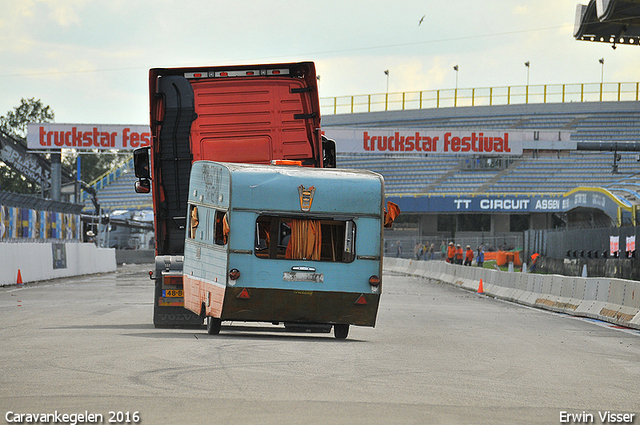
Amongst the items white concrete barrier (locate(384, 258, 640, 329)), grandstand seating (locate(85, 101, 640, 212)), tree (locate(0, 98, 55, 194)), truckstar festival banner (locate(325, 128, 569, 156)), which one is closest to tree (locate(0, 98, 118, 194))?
tree (locate(0, 98, 55, 194))

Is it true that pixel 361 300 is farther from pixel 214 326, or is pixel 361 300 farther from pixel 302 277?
pixel 214 326

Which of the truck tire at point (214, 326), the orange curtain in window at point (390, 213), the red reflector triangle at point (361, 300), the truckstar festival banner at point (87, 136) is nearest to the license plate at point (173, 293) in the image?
the truck tire at point (214, 326)

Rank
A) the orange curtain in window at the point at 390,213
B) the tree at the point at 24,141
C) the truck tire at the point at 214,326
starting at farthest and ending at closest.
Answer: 1. the tree at the point at 24,141
2. the orange curtain in window at the point at 390,213
3. the truck tire at the point at 214,326

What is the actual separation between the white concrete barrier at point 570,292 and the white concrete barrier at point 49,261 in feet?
48.7

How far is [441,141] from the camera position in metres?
50.2

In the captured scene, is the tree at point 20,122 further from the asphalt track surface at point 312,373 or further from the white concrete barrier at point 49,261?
the asphalt track surface at point 312,373

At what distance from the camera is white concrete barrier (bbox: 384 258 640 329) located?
18688 mm

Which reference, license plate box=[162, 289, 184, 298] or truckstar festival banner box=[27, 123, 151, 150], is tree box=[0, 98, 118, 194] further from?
license plate box=[162, 289, 184, 298]

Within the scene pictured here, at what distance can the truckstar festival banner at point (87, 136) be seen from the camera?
48375 mm

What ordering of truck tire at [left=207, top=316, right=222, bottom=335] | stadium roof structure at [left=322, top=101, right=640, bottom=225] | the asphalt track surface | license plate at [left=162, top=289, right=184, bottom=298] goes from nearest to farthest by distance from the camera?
the asphalt track surface < truck tire at [left=207, top=316, right=222, bottom=335] < license plate at [left=162, top=289, right=184, bottom=298] < stadium roof structure at [left=322, top=101, right=640, bottom=225]

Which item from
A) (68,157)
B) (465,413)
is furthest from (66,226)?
(68,157)

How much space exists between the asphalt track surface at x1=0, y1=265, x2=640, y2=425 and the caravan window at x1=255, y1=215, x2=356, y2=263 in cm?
115

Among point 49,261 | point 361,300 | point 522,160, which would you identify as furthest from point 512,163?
point 361,300

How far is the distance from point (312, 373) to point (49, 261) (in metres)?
26.2
